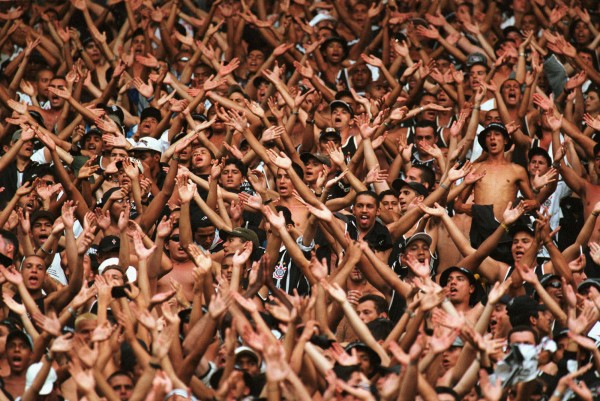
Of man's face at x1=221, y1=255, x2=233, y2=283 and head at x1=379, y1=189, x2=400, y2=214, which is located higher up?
man's face at x1=221, y1=255, x2=233, y2=283

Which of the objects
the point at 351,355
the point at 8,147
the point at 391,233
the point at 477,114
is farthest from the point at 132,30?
the point at 351,355

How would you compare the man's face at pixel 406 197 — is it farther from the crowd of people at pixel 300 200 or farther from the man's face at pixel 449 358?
the man's face at pixel 449 358

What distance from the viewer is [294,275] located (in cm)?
1113

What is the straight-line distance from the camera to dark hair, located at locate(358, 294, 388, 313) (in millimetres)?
10094

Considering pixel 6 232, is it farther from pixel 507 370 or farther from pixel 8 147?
pixel 507 370

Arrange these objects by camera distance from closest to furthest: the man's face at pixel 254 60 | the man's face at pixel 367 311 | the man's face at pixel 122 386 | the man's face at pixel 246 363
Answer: the man's face at pixel 122 386 < the man's face at pixel 246 363 < the man's face at pixel 367 311 < the man's face at pixel 254 60

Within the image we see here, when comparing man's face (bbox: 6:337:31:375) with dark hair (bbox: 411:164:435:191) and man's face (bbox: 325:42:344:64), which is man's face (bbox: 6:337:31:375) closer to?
dark hair (bbox: 411:164:435:191)

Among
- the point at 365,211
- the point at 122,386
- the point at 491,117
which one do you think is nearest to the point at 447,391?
the point at 122,386

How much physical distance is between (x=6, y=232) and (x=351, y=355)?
3154 mm

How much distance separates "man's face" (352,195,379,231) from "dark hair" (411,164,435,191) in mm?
1126

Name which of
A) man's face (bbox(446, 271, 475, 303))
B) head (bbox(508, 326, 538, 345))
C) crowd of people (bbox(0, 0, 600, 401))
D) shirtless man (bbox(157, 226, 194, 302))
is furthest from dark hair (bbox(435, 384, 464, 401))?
shirtless man (bbox(157, 226, 194, 302))

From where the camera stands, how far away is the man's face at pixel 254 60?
14.3 m

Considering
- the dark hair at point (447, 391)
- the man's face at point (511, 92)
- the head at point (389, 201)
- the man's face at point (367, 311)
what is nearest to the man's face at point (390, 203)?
the head at point (389, 201)

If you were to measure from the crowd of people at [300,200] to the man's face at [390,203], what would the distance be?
18mm
